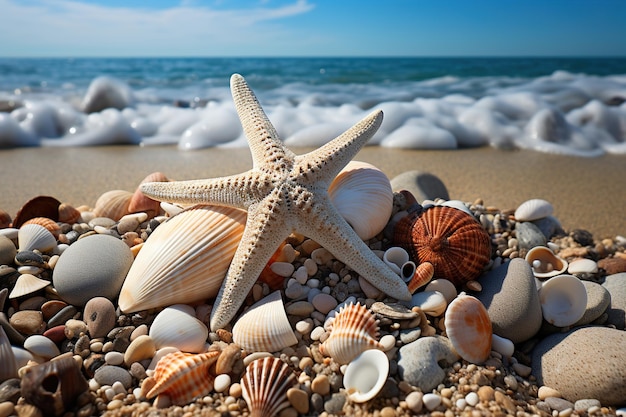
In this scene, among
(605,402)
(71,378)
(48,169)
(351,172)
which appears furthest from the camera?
(48,169)

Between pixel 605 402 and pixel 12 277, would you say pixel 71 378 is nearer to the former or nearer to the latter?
pixel 12 277

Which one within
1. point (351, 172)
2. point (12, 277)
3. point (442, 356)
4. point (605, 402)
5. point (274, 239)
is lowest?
point (605, 402)

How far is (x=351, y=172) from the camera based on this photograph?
3186 millimetres

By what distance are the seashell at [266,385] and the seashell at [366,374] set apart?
27cm

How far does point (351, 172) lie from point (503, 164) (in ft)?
13.1

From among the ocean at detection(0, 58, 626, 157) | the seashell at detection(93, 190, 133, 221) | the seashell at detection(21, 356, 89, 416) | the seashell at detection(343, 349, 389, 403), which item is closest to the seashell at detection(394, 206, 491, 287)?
the seashell at detection(343, 349, 389, 403)

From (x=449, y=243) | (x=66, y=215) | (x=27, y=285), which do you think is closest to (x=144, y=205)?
(x=66, y=215)

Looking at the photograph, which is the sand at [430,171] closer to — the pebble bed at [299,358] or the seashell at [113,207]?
the seashell at [113,207]

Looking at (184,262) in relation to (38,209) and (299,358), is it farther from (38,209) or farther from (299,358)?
(38,209)

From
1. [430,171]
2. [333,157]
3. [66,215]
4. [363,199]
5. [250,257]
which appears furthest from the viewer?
[430,171]

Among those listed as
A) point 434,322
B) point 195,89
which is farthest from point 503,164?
point 195,89

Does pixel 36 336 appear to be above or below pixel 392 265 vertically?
below

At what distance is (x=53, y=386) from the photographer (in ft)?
6.79

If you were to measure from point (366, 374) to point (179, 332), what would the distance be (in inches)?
40.2
